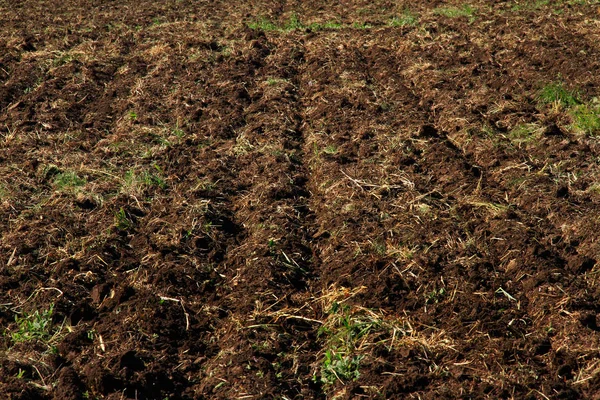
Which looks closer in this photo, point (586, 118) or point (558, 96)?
point (586, 118)

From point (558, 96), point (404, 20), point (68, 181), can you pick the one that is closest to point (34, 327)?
point (68, 181)

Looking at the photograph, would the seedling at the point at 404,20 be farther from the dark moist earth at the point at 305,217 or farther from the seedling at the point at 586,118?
the seedling at the point at 586,118

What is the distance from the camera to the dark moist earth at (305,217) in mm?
4172

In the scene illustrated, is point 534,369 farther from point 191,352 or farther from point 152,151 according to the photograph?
point 152,151

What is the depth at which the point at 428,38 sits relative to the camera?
932 centimetres

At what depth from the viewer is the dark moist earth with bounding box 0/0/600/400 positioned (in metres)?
4.17

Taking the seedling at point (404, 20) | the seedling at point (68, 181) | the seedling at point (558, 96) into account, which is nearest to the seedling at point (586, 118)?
the seedling at point (558, 96)

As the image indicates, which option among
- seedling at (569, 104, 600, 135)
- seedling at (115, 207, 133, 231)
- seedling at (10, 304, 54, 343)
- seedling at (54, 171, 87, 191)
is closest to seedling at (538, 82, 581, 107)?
seedling at (569, 104, 600, 135)

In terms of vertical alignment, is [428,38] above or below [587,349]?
above

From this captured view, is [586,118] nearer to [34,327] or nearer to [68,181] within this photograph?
[68,181]

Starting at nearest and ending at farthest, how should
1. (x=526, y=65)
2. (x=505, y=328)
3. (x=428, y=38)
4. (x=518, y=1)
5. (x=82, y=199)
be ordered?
(x=505, y=328)
(x=82, y=199)
(x=526, y=65)
(x=428, y=38)
(x=518, y=1)

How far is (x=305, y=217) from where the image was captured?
568cm

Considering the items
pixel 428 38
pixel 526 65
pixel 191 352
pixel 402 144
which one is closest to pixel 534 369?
pixel 191 352

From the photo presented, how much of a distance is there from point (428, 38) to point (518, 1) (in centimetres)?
253
